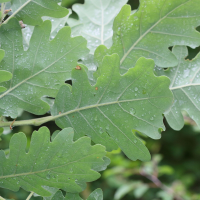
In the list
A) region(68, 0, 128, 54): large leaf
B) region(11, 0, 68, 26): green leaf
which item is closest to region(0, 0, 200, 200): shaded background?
region(68, 0, 128, 54): large leaf

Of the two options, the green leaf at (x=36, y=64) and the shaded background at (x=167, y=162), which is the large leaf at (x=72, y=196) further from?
the shaded background at (x=167, y=162)

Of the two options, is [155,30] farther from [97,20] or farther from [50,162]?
[50,162]

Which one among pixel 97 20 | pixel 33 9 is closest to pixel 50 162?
pixel 33 9

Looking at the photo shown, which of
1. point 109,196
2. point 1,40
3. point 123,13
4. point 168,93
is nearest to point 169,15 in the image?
point 123,13

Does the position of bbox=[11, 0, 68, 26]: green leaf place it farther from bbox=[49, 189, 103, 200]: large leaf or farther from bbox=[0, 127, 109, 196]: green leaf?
bbox=[49, 189, 103, 200]: large leaf

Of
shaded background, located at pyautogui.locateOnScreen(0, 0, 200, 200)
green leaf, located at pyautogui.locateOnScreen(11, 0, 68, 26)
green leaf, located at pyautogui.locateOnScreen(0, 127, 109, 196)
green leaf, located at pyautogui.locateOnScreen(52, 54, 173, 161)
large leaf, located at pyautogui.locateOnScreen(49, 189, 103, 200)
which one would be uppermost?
green leaf, located at pyautogui.locateOnScreen(11, 0, 68, 26)
